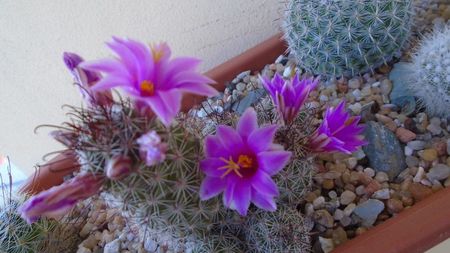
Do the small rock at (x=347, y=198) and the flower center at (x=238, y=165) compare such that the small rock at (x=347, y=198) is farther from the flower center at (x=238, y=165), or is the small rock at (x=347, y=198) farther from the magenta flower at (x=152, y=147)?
the magenta flower at (x=152, y=147)

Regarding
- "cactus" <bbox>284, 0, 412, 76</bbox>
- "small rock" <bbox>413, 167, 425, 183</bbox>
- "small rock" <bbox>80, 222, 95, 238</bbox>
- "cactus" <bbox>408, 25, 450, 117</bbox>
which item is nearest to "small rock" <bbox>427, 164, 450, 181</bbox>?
"small rock" <bbox>413, 167, 425, 183</bbox>

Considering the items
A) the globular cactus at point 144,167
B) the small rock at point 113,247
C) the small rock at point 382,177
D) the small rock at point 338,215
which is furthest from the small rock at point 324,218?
the small rock at point 113,247

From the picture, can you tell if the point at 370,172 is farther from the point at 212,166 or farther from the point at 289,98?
the point at 212,166

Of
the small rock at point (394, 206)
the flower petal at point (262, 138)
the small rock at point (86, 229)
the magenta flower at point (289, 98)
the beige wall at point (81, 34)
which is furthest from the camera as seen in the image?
the beige wall at point (81, 34)

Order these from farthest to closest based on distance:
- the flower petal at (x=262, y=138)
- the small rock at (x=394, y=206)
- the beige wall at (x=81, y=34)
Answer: the beige wall at (x=81, y=34) → the small rock at (x=394, y=206) → the flower petal at (x=262, y=138)

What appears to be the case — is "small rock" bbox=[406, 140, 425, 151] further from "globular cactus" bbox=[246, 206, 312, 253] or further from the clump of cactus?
the clump of cactus

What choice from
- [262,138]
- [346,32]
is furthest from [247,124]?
[346,32]

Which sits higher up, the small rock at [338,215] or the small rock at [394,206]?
the small rock at [338,215]
